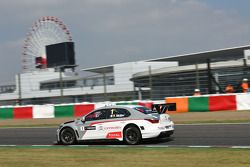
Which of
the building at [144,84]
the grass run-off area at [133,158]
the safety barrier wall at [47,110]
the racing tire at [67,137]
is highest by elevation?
the building at [144,84]

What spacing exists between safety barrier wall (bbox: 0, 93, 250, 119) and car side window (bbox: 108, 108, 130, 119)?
30.3 ft

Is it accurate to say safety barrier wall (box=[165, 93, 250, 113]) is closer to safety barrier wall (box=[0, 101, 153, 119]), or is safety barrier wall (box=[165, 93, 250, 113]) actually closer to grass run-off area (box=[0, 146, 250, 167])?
safety barrier wall (box=[0, 101, 153, 119])

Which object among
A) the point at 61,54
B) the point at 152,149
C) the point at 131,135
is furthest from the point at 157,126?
the point at 61,54

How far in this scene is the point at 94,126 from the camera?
41.6 feet

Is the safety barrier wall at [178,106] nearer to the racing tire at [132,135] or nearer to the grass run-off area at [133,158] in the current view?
the racing tire at [132,135]

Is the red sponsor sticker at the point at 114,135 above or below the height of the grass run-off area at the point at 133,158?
above

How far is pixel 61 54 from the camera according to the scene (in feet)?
Answer: 349

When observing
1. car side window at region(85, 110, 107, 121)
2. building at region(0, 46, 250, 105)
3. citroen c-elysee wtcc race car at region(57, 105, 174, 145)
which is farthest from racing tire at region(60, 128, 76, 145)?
building at region(0, 46, 250, 105)

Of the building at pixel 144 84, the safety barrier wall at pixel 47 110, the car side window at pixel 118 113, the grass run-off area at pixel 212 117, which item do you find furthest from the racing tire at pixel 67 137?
the building at pixel 144 84

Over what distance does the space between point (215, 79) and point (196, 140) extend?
1139cm

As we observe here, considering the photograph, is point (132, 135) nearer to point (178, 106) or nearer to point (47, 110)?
point (178, 106)

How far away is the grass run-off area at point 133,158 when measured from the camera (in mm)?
7967

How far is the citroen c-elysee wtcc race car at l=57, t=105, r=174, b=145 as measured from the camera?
1189cm

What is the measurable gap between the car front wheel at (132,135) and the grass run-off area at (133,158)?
1560mm
